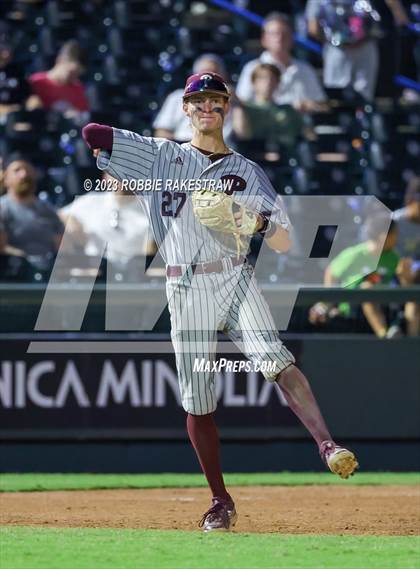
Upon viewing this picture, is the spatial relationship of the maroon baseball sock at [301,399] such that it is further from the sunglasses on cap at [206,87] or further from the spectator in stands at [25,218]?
the spectator in stands at [25,218]

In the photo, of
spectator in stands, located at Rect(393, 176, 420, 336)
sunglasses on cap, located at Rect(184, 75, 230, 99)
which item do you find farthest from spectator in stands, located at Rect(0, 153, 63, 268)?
sunglasses on cap, located at Rect(184, 75, 230, 99)

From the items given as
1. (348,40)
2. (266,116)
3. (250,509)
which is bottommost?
(250,509)

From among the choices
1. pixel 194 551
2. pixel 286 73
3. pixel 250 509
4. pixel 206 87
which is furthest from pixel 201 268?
pixel 286 73

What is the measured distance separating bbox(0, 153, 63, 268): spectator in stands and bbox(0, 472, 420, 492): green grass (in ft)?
6.06

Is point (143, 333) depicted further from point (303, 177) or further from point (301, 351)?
point (303, 177)

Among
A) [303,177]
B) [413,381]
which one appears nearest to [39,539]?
[413,381]

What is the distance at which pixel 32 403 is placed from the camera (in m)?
8.77

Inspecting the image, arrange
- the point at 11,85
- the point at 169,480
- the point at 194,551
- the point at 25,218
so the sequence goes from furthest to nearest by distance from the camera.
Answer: the point at 11,85 < the point at 25,218 < the point at 169,480 < the point at 194,551

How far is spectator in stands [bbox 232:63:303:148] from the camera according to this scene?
11352 mm

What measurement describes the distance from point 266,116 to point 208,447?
20.1ft

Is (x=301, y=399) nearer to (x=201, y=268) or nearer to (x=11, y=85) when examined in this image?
(x=201, y=268)

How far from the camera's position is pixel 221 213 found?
18.2 ft

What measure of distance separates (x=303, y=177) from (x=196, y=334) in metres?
5.64

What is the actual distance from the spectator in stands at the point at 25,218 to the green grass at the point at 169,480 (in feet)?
6.06
